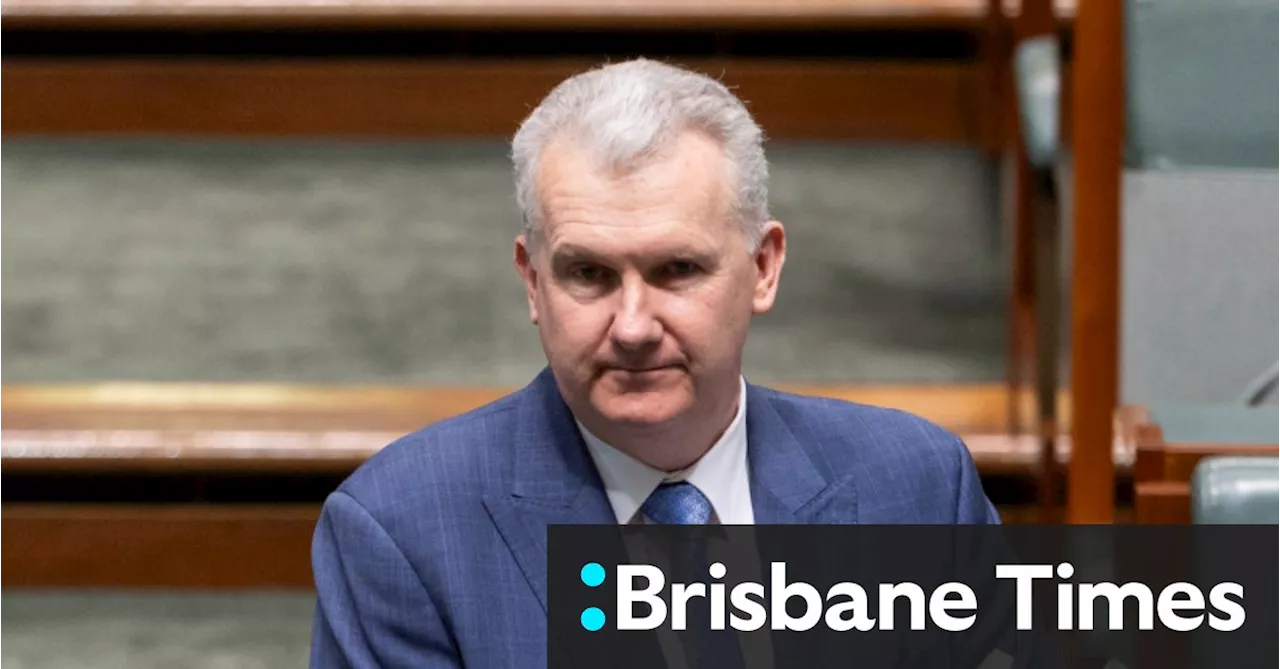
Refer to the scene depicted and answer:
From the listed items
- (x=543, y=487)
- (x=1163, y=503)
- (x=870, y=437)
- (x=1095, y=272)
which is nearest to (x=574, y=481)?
(x=543, y=487)

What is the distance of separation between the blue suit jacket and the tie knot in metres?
0.02

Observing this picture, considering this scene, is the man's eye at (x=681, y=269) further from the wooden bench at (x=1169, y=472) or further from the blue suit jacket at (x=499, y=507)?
the wooden bench at (x=1169, y=472)

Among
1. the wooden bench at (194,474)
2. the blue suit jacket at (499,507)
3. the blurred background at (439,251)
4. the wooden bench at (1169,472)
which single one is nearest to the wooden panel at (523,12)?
the blurred background at (439,251)

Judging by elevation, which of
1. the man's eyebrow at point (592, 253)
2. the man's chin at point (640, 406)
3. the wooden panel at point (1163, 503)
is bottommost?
the wooden panel at point (1163, 503)

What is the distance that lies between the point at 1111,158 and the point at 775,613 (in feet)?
1.27

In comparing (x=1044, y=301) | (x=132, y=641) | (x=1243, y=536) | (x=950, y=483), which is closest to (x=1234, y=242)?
(x=1044, y=301)

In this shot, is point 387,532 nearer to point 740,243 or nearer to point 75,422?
point 740,243

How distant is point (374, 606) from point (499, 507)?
0.05 m

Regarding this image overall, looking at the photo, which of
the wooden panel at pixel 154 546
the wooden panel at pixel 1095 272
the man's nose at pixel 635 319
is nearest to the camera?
the man's nose at pixel 635 319

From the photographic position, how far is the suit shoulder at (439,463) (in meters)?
0.58

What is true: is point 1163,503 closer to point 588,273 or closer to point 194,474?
point 588,273

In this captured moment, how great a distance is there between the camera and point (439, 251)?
1.12m

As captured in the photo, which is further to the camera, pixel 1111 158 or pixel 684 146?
pixel 1111 158

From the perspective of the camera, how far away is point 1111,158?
0.89 metres
